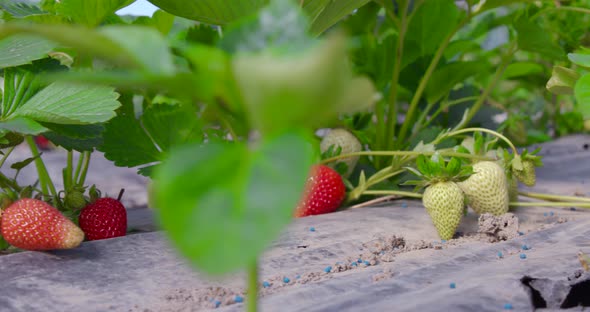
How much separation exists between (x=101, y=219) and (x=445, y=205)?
54 cm

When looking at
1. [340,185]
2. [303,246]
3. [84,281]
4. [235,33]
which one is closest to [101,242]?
[84,281]

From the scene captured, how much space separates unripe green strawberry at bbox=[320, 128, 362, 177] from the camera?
125 cm

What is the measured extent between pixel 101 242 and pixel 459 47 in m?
1.13

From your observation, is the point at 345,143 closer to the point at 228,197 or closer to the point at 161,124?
the point at 161,124

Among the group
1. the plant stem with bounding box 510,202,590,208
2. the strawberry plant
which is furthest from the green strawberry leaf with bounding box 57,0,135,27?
the plant stem with bounding box 510,202,590,208

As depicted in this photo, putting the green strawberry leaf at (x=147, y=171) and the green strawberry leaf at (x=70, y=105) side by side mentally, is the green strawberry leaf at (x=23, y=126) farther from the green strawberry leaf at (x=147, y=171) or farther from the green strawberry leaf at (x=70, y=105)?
the green strawberry leaf at (x=147, y=171)

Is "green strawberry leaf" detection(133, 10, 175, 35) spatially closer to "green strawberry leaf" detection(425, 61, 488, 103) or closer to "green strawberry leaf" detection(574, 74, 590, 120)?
"green strawberry leaf" detection(425, 61, 488, 103)

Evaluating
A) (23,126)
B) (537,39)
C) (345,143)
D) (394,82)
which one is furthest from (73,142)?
(537,39)

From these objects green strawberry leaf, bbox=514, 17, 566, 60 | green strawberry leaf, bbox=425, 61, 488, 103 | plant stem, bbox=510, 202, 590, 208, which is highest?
green strawberry leaf, bbox=514, 17, 566, 60

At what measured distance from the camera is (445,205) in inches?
35.8

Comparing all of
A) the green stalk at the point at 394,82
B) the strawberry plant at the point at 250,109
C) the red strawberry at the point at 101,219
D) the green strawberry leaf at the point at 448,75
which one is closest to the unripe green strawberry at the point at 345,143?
the strawberry plant at the point at 250,109

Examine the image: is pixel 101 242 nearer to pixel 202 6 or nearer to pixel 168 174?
pixel 202 6

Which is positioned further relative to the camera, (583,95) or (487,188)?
(487,188)

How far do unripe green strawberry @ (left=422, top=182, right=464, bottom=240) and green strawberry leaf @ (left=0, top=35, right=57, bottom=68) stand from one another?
24.6 inches
